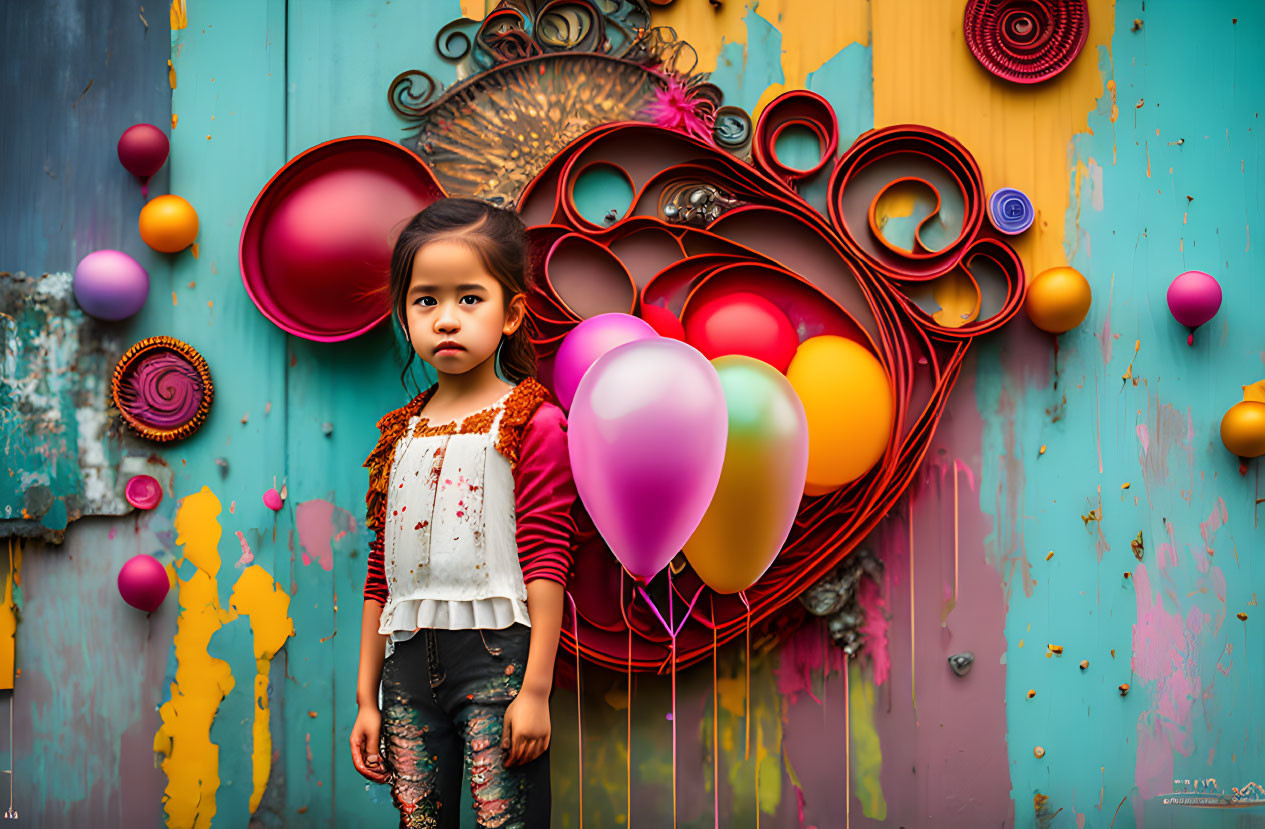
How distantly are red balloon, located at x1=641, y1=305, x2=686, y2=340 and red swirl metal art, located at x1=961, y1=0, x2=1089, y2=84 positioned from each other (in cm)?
104

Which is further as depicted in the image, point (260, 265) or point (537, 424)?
point (260, 265)

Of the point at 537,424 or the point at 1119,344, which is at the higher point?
the point at 1119,344

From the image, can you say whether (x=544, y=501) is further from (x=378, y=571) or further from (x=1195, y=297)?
(x=1195, y=297)

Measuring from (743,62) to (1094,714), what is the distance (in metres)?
1.82

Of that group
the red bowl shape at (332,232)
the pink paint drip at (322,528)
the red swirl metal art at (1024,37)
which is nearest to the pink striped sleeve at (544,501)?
the red bowl shape at (332,232)

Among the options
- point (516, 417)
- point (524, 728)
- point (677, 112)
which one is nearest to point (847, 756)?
point (524, 728)

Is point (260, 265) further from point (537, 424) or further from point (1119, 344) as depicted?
point (1119, 344)

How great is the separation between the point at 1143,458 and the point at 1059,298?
47cm

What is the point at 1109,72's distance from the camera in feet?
6.68

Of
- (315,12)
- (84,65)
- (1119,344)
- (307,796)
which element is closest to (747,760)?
(307,796)

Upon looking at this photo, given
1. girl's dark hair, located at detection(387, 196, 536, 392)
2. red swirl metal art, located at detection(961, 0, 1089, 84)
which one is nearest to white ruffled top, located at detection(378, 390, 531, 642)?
girl's dark hair, located at detection(387, 196, 536, 392)

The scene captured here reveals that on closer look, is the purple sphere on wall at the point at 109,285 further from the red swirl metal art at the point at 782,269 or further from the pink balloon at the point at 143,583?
the red swirl metal art at the point at 782,269

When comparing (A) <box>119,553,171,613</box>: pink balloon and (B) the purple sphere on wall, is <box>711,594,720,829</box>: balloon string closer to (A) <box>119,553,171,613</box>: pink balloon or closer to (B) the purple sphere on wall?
(A) <box>119,553,171,613</box>: pink balloon

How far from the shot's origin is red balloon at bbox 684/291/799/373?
69.8 inches
